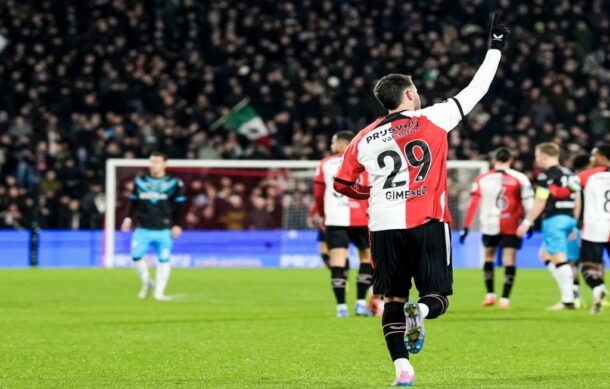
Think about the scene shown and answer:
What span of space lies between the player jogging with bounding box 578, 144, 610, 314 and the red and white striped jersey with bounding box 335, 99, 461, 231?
6.78 metres

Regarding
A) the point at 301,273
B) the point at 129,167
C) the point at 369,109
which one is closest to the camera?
the point at 301,273

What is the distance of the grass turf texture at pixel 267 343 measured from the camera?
845 centimetres

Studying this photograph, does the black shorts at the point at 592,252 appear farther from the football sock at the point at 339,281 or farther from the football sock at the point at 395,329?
the football sock at the point at 395,329

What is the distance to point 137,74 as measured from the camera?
3027 cm

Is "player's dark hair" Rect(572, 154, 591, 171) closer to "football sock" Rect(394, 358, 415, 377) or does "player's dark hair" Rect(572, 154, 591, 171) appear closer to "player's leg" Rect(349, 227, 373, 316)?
"player's leg" Rect(349, 227, 373, 316)

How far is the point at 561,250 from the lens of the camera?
51.0ft

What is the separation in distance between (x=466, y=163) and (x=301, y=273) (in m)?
4.80

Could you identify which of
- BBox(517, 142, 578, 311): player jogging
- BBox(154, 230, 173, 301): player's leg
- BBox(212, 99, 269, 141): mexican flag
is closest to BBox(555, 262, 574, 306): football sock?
BBox(517, 142, 578, 311): player jogging

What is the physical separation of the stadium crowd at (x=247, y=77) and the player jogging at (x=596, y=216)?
13520 mm

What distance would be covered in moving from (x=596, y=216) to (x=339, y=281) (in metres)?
3.03

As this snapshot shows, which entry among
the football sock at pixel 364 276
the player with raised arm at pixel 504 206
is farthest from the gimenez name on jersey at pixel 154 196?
the player with raised arm at pixel 504 206

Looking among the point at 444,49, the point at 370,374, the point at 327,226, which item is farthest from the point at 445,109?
the point at 444,49

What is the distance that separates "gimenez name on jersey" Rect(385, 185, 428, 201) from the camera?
25.2ft

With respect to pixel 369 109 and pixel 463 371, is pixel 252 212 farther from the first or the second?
pixel 463 371
